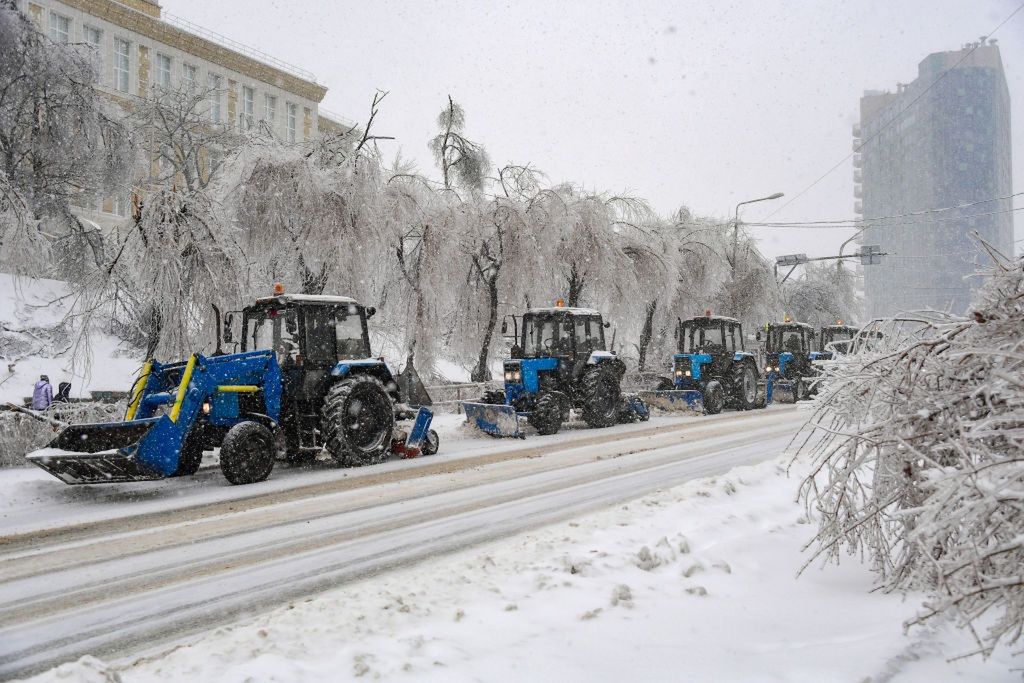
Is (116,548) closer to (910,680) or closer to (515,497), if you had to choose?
A: (515,497)

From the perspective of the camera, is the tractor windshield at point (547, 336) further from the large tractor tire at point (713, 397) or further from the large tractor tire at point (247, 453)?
the large tractor tire at point (247, 453)

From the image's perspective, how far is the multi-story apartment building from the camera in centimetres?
3809

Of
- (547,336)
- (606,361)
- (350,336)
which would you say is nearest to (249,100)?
(547,336)

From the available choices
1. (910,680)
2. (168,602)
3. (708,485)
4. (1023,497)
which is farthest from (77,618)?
(708,485)

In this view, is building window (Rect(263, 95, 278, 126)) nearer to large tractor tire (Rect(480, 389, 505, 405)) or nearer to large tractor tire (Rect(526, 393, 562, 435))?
large tractor tire (Rect(480, 389, 505, 405))

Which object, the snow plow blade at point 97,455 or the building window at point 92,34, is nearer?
the snow plow blade at point 97,455

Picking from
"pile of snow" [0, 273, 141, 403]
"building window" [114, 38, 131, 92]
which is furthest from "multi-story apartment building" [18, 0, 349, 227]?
"pile of snow" [0, 273, 141, 403]

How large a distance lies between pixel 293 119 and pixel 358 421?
46.7m

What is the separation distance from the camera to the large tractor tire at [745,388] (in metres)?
18.9

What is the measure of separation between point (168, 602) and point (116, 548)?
1.54m

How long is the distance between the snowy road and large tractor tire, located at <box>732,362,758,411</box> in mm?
9374

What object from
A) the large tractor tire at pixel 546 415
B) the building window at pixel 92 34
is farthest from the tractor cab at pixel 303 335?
the building window at pixel 92 34

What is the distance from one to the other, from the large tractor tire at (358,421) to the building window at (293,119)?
45.3 meters

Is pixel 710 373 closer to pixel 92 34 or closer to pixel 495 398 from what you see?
pixel 495 398
